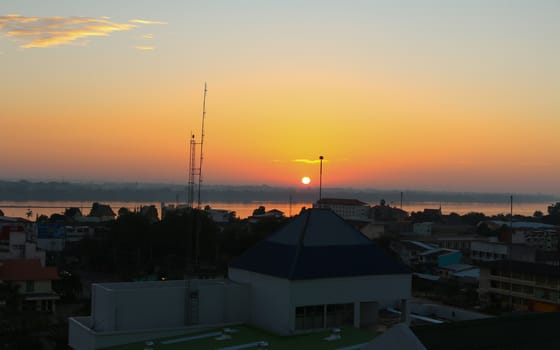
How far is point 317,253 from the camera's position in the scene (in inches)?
580

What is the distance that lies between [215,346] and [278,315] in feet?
5.52

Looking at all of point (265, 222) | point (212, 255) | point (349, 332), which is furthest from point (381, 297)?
point (265, 222)

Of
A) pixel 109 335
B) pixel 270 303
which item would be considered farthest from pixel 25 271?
pixel 270 303

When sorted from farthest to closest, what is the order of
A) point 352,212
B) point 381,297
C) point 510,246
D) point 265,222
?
point 352,212
point 265,222
point 510,246
point 381,297

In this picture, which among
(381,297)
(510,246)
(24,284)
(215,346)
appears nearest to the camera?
(215,346)

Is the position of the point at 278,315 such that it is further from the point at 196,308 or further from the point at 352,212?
the point at 352,212

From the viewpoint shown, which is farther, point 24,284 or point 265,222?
point 265,222

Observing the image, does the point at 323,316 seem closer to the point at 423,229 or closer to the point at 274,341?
the point at 274,341

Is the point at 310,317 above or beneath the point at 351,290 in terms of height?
beneath

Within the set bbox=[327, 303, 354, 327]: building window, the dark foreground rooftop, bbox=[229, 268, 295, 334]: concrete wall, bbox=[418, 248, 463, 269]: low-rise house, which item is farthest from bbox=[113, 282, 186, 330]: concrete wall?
bbox=[418, 248, 463, 269]: low-rise house

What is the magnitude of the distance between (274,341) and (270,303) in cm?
110

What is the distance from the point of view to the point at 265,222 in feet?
175

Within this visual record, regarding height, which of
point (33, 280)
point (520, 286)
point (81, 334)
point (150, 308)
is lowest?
point (33, 280)

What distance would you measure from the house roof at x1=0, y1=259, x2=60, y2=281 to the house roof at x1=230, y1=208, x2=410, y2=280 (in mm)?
17585
